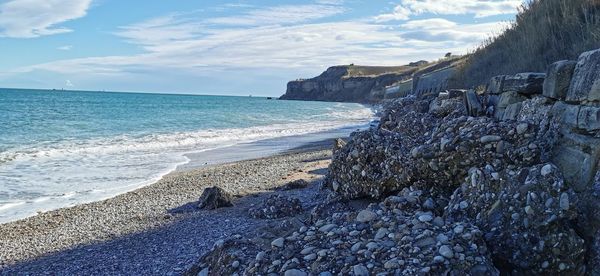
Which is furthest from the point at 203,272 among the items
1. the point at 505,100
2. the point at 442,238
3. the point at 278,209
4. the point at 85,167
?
the point at 85,167

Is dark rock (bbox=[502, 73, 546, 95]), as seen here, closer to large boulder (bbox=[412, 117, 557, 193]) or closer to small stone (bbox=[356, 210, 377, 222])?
large boulder (bbox=[412, 117, 557, 193])

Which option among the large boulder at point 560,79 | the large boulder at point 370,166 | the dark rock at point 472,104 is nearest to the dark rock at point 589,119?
the large boulder at point 560,79

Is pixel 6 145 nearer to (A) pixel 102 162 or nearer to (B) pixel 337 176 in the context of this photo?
(A) pixel 102 162

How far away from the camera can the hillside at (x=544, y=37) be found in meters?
7.15

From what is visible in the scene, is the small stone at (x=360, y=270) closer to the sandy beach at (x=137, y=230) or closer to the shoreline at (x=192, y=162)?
the sandy beach at (x=137, y=230)

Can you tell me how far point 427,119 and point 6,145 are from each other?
1736 centimetres

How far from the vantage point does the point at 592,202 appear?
3896 millimetres

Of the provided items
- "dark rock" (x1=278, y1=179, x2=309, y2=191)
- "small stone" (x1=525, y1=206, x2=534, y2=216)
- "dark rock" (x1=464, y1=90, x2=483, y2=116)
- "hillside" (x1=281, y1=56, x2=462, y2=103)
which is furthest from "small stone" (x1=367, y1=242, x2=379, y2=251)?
"hillside" (x1=281, y1=56, x2=462, y2=103)

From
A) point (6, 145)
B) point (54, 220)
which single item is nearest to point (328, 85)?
point (6, 145)

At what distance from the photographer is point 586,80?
456 centimetres

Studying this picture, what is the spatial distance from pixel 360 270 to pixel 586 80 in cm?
292

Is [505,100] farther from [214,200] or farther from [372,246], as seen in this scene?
[214,200]

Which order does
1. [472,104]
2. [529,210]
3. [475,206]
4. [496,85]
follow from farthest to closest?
[472,104] < [496,85] < [475,206] < [529,210]

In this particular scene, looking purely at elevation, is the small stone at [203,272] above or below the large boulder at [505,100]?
below
